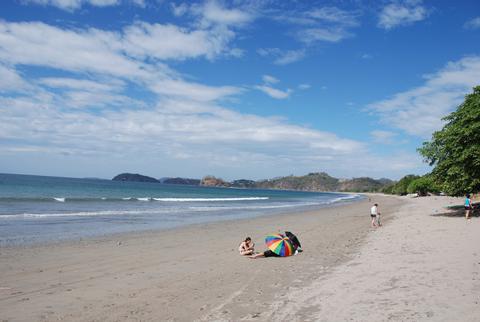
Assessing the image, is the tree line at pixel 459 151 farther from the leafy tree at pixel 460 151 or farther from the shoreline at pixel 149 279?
the shoreline at pixel 149 279

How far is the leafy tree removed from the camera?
21047 millimetres

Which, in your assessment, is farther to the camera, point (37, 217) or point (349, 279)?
point (37, 217)

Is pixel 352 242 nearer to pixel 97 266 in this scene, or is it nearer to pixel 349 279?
pixel 349 279

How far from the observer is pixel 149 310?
7.14 meters

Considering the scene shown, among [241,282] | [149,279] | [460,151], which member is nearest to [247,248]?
[241,282]

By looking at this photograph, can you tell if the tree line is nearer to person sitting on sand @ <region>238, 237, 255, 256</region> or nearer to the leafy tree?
the leafy tree

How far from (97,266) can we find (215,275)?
3.58 m

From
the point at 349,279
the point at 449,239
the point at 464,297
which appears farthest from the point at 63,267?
the point at 449,239

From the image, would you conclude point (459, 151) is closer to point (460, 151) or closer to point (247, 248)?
point (460, 151)

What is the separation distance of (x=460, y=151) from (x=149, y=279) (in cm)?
1970

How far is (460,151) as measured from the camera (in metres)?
21.8

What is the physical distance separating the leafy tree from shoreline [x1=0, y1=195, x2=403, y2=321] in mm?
10139

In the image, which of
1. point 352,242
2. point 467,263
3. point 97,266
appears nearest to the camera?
point 467,263

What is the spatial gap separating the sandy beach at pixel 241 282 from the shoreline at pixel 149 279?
27 mm
